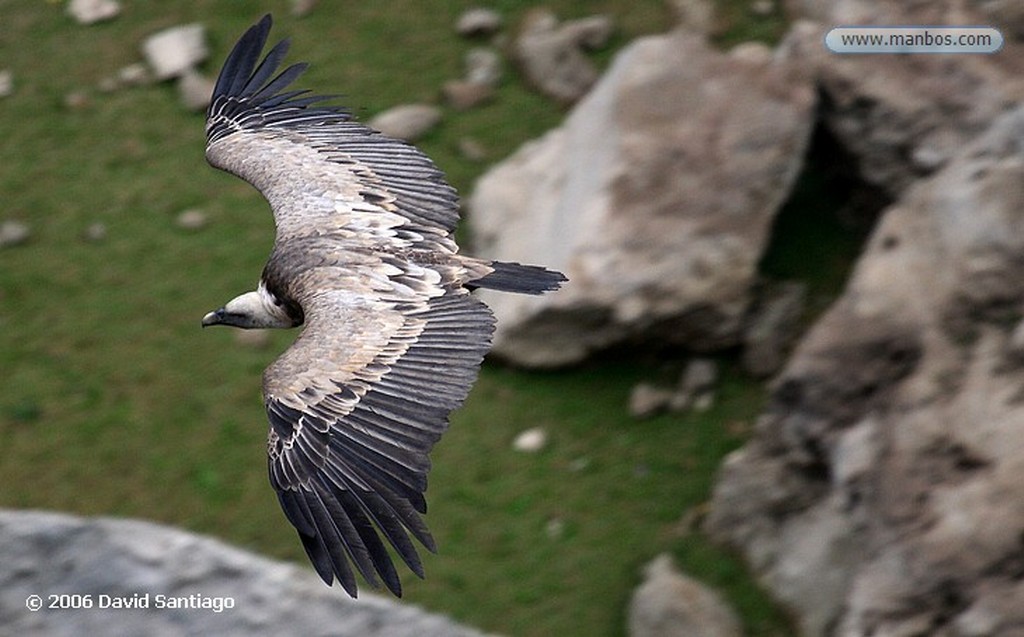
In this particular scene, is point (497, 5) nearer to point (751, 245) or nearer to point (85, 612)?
point (751, 245)

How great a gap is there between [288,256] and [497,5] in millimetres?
5531

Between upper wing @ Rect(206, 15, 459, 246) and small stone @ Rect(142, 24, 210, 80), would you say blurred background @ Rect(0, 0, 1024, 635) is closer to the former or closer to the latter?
small stone @ Rect(142, 24, 210, 80)

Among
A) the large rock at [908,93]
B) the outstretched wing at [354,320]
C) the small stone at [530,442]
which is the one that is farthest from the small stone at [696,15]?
the outstretched wing at [354,320]

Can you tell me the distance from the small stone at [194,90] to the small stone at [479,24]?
1943mm

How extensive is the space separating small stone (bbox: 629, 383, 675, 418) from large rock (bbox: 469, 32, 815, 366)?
1.08 feet

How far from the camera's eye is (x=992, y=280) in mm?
7789

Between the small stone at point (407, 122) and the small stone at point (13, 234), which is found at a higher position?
the small stone at point (407, 122)

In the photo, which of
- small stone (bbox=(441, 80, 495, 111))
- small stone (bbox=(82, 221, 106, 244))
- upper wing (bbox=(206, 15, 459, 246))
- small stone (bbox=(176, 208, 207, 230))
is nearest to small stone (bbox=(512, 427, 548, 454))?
upper wing (bbox=(206, 15, 459, 246))

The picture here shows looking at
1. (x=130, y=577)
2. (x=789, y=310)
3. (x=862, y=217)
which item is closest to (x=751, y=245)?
(x=789, y=310)

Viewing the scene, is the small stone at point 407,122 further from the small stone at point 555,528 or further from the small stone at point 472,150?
the small stone at point 555,528

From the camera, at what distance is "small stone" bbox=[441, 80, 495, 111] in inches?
Answer: 475

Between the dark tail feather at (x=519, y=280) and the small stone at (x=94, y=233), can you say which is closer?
the dark tail feather at (x=519, y=280)

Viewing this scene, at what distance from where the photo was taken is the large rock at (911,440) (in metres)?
7.23

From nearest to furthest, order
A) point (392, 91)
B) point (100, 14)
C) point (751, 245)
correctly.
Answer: point (751, 245) → point (392, 91) → point (100, 14)
